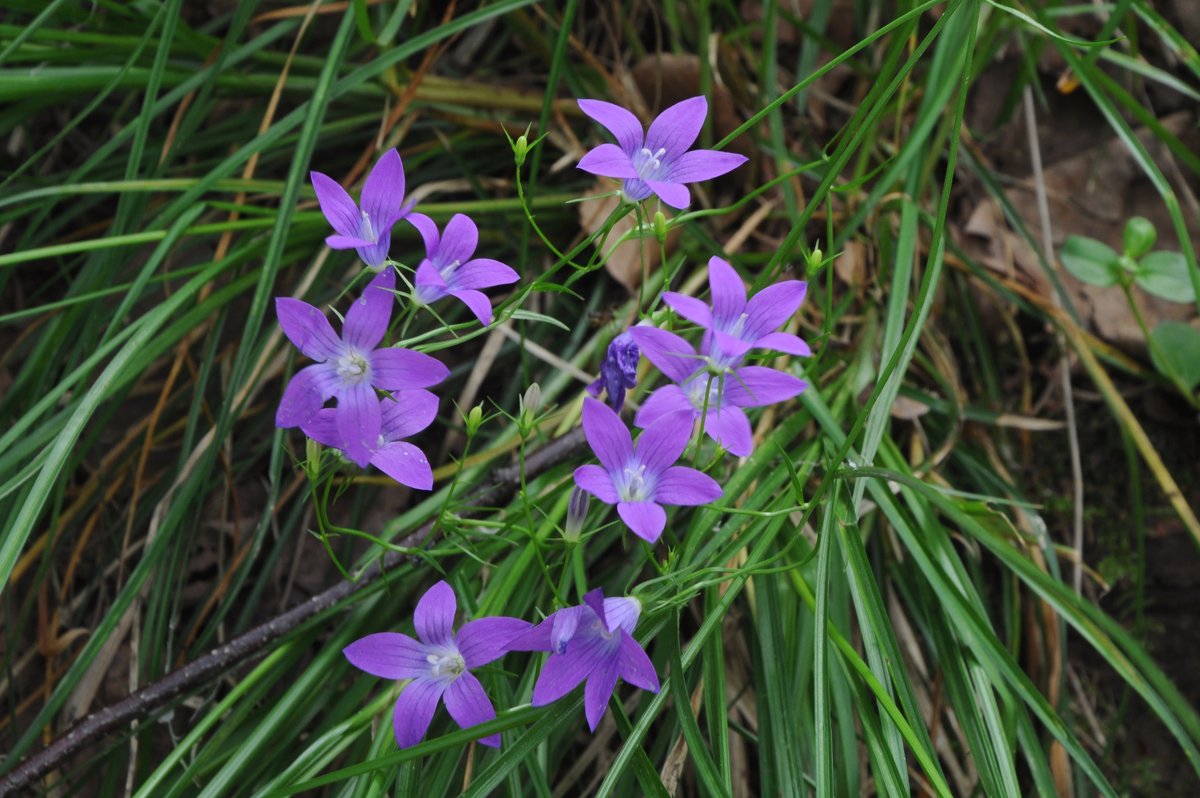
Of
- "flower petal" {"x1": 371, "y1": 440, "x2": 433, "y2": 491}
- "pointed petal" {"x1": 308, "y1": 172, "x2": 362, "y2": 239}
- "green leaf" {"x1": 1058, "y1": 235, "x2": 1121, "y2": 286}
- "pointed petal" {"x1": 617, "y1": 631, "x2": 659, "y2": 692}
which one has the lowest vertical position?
"pointed petal" {"x1": 617, "y1": 631, "x2": 659, "y2": 692}

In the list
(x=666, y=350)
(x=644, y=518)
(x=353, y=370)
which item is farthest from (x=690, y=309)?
(x=353, y=370)

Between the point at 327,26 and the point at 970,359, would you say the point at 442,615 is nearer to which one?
the point at 970,359

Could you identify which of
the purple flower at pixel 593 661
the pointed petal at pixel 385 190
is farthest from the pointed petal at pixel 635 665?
the pointed petal at pixel 385 190

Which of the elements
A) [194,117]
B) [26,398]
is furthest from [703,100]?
[26,398]

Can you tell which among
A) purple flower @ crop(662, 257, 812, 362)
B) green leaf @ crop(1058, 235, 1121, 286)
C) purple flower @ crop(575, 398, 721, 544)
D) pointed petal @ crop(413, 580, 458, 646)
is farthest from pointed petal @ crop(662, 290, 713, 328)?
green leaf @ crop(1058, 235, 1121, 286)

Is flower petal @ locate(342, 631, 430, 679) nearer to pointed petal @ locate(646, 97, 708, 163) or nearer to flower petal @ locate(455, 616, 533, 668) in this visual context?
flower petal @ locate(455, 616, 533, 668)
